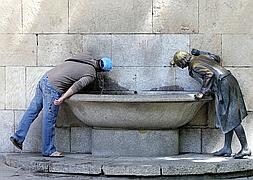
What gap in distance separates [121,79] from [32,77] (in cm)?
127

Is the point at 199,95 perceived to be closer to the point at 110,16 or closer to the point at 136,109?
the point at 136,109

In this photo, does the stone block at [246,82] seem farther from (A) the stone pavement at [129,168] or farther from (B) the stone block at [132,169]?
(B) the stone block at [132,169]

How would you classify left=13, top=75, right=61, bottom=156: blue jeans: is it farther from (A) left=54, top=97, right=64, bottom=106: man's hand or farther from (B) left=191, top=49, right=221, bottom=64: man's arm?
(B) left=191, top=49, right=221, bottom=64: man's arm

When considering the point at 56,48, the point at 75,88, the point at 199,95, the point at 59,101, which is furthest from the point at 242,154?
the point at 56,48

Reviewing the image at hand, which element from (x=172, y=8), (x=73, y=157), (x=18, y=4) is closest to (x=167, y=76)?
(x=172, y=8)

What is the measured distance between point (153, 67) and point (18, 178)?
100 inches

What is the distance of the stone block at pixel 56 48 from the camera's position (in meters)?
9.29

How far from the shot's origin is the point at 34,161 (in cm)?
817

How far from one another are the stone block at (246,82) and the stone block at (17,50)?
2815 mm

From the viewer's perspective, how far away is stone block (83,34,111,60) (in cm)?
922

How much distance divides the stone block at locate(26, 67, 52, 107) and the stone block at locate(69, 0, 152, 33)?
72 centimetres

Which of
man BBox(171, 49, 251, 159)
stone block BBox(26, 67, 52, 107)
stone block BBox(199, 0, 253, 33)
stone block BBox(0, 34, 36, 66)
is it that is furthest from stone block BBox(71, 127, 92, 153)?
stone block BBox(199, 0, 253, 33)

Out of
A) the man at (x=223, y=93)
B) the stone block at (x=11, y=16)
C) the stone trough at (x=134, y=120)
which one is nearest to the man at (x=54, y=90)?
the stone trough at (x=134, y=120)

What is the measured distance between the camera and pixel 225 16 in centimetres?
903
